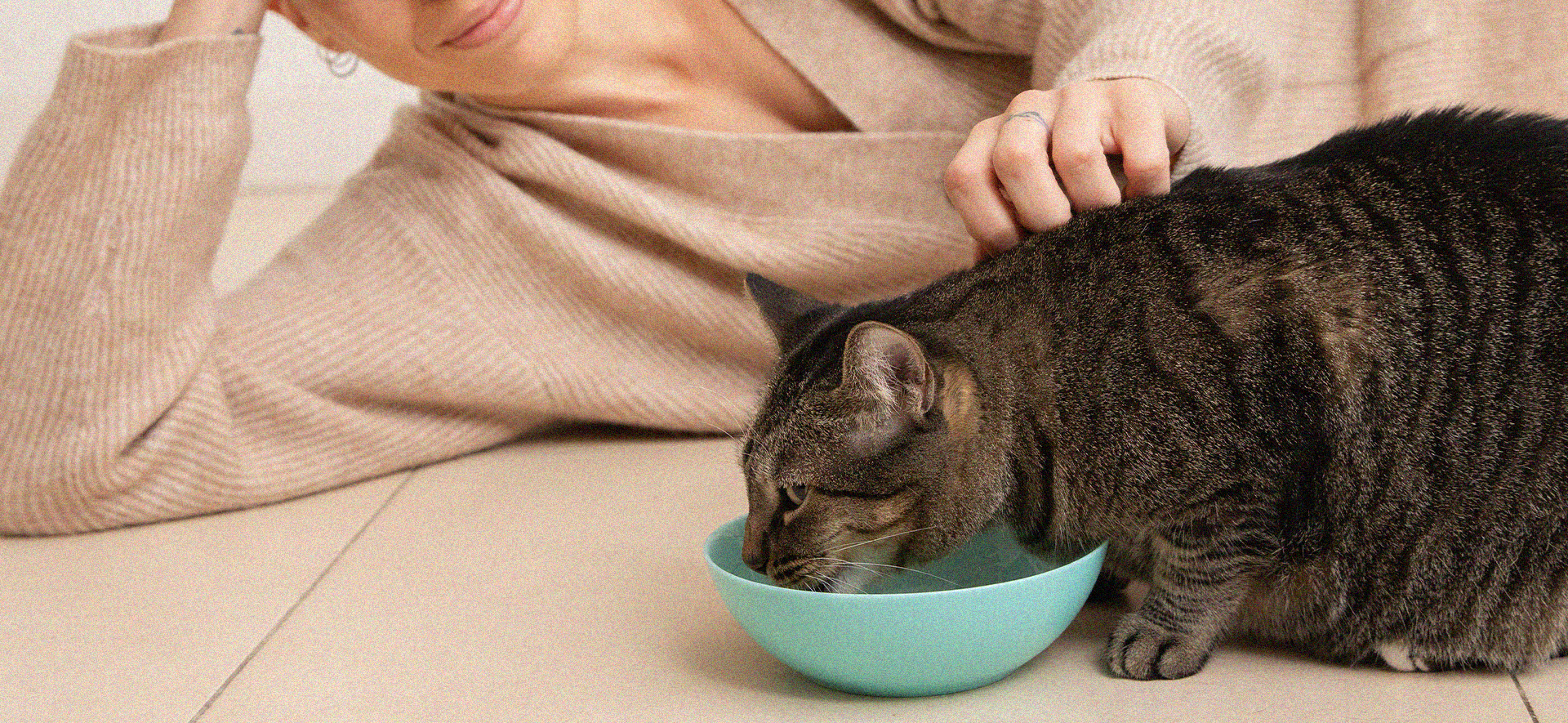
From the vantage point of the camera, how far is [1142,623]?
991 mm

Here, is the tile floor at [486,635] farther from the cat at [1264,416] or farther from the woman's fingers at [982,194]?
the woman's fingers at [982,194]

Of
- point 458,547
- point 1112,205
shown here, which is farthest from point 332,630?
point 1112,205

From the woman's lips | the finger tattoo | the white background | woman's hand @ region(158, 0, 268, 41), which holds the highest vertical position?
woman's hand @ region(158, 0, 268, 41)

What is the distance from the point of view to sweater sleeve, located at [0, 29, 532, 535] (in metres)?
1.50

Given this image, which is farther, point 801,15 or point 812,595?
point 801,15

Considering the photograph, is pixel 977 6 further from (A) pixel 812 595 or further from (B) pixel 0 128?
(B) pixel 0 128

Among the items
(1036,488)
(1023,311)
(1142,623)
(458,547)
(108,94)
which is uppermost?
(108,94)

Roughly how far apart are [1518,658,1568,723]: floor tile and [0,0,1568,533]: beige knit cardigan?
64 centimetres

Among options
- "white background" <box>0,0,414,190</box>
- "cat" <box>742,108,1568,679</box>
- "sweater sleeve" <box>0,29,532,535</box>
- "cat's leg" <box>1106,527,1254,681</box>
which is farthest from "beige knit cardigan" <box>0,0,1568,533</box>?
"white background" <box>0,0,414,190</box>

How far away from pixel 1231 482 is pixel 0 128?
3.07 metres

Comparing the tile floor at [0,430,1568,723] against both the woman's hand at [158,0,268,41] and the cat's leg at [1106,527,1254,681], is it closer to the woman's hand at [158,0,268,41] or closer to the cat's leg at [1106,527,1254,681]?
the cat's leg at [1106,527,1254,681]

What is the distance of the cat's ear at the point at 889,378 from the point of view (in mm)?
922

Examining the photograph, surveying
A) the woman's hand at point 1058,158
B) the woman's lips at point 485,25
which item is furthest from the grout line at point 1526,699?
the woman's lips at point 485,25

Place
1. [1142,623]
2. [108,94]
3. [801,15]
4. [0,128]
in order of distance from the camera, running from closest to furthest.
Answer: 1. [1142,623]
2. [108,94]
3. [801,15]
4. [0,128]
